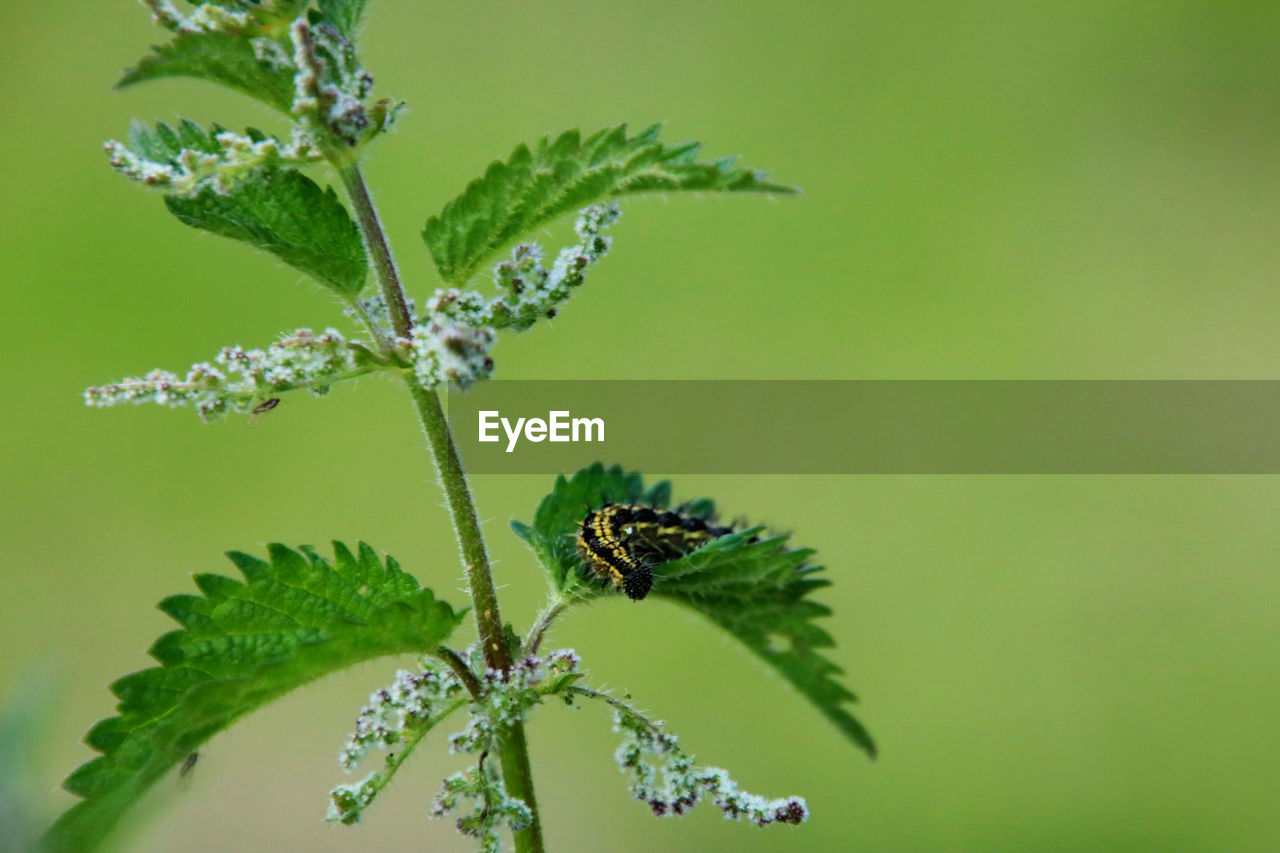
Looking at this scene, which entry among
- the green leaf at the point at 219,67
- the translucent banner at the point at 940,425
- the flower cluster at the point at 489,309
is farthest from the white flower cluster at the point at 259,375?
the translucent banner at the point at 940,425

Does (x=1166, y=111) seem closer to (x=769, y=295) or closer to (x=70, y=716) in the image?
(x=769, y=295)

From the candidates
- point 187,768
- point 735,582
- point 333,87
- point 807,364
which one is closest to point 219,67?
point 333,87

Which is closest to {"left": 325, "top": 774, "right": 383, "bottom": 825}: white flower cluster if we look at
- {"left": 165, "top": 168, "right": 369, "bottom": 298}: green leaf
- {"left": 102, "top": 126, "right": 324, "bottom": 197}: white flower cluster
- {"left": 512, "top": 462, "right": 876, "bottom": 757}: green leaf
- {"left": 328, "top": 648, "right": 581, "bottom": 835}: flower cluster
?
{"left": 328, "top": 648, "right": 581, "bottom": 835}: flower cluster

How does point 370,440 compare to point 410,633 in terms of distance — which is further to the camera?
point 370,440

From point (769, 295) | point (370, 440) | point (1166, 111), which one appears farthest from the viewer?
point (1166, 111)

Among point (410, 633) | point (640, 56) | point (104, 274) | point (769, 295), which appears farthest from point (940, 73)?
point (410, 633)

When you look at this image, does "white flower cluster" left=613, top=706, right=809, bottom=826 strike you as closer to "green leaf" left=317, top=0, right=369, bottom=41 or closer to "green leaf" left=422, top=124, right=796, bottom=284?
"green leaf" left=422, top=124, right=796, bottom=284

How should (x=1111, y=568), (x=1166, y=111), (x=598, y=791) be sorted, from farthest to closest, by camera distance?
(x=1166, y=111), (x=1111, y=568), (x=598, y=791)
